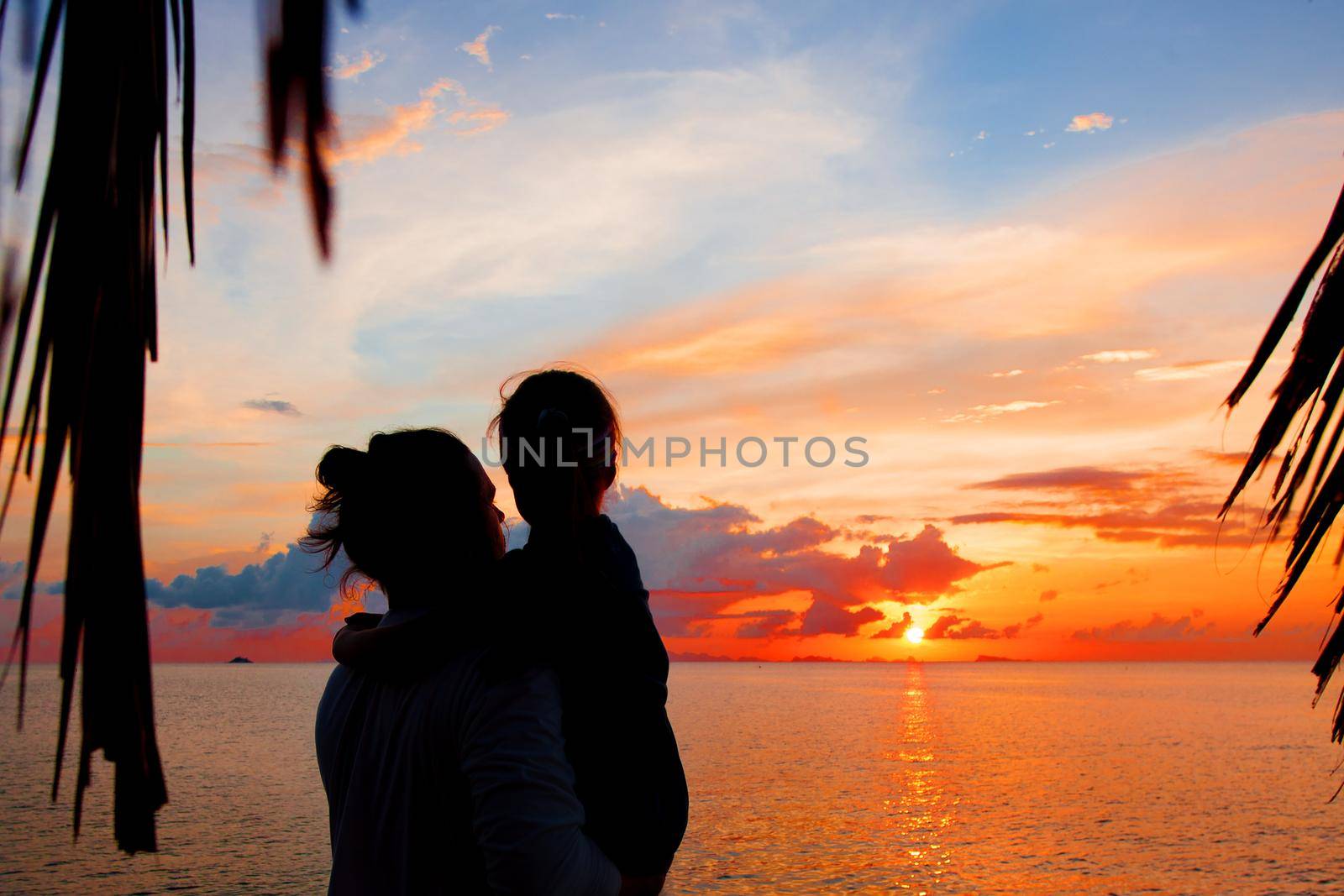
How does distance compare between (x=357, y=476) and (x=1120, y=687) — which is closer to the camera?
(x=357, y=476)

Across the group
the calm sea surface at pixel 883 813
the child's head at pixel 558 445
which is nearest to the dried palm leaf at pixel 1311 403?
the child's head at pixel 558 445

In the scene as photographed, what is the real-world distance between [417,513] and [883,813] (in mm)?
30218

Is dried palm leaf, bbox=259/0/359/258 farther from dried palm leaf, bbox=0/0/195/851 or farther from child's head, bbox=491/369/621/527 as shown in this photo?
child's head, bbox=491/369/621/527

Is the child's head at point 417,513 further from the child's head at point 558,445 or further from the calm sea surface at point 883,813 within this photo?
the calm sea surface at point 883,813

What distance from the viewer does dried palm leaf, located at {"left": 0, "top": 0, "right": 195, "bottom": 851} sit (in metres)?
0.61

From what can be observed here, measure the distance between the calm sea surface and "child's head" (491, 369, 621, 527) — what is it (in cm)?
431

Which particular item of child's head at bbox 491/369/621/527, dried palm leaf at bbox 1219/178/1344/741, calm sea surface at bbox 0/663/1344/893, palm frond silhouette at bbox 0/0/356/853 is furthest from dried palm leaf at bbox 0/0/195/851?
calm sea surface at bbox 0/663/1344/893

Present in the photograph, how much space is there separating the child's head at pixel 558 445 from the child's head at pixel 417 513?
0.11m

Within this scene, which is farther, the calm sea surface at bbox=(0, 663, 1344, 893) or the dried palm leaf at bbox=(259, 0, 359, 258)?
the calm sea surface at bbox=(0, 663, 1344, 893)

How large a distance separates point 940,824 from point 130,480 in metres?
30.0

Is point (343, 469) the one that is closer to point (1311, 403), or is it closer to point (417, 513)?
point (417, 513)

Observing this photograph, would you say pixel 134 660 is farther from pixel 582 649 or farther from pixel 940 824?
pixel 940 824

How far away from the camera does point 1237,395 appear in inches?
80.5

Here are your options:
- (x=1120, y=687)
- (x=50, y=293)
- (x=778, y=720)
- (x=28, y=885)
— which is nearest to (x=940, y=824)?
(x=28, y=885)
